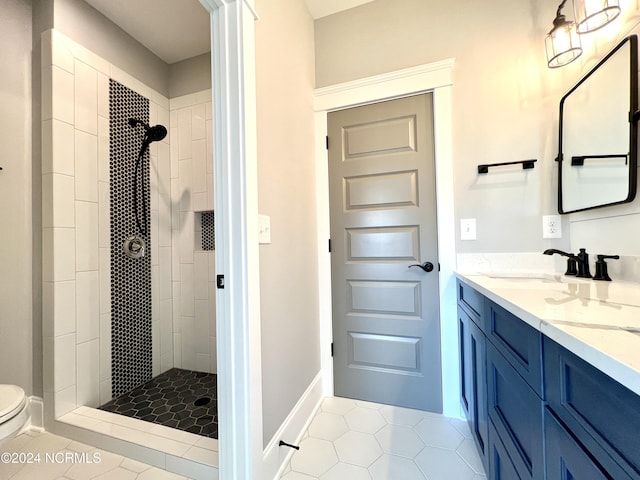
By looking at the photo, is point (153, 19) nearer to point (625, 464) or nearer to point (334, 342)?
point (334, 342)

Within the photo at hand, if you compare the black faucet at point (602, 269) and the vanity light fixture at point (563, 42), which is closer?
the black faucet at point (602, 269)

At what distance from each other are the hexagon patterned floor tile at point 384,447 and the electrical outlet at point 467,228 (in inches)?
43.2

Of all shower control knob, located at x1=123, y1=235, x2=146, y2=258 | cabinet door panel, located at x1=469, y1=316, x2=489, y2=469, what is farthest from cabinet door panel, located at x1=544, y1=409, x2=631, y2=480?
shower control knob, located at x1=123, y1=235, x2=146, y2=258

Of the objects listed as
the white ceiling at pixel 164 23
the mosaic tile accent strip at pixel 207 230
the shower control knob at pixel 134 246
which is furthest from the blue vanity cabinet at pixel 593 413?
the white ceiling at pixel 164 23

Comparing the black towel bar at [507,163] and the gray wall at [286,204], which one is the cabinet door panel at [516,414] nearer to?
the gray wall at [286,204]

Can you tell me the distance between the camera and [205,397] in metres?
1.81

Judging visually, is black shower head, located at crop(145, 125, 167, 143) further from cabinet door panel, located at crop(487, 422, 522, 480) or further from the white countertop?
cabinet door panel, located at crop(487, 422, 522, 480)

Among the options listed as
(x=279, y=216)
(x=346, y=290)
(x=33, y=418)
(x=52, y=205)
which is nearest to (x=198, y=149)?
(x=52, y=205)

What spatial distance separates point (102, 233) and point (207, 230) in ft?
2.31

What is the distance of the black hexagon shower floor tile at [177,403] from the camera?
4.97 feet

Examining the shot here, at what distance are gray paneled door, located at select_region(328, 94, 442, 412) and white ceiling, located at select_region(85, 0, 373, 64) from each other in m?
0.76

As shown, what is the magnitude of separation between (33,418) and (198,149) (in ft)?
6.66

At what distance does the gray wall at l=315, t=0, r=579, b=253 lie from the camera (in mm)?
1504

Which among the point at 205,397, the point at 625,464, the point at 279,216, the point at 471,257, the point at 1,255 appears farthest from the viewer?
the point at 205,397
